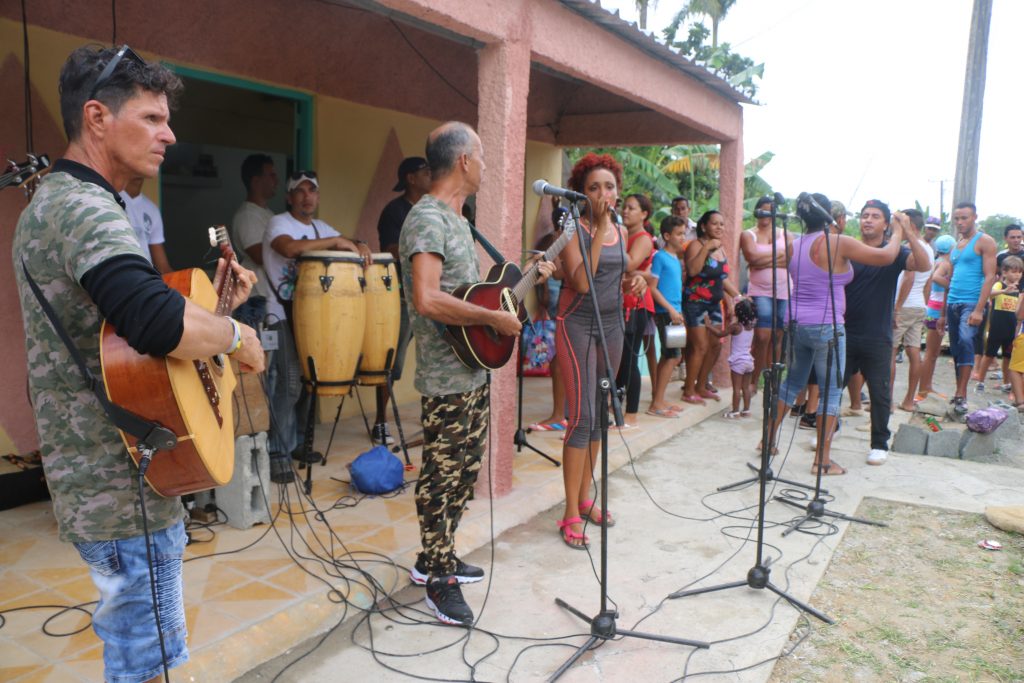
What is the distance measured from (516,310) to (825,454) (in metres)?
3.29

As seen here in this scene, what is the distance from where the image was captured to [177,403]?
1.70 metres

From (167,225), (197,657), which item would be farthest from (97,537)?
(167,225)

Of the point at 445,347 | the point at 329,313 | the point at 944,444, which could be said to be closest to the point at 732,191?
the point at 944,444

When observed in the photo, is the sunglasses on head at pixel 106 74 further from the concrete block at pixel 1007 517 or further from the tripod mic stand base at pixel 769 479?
the concrete block at pixel 1007 517

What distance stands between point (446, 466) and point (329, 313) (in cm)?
160

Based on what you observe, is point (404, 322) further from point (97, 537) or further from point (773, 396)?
point (97, 537)

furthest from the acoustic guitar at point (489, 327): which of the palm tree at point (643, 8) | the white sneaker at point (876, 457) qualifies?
the palm tree at point (643, 8)

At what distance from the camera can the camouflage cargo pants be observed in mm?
3109

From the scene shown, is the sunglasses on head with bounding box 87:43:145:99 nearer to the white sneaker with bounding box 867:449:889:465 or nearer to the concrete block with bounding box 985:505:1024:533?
the concrete block with bounding box 985:505:1024:533

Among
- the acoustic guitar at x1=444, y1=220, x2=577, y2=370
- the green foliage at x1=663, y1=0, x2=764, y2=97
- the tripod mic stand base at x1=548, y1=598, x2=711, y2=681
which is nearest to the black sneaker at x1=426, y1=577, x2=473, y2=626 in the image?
the tripod mic stand base at x1=548, y1=598, x2=711, y2=681

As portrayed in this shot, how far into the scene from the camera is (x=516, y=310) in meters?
3.23

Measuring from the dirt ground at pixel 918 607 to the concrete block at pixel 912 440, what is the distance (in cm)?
171

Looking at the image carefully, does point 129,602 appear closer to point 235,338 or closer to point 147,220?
point 235,338

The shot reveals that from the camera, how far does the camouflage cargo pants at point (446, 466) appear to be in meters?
3.11
